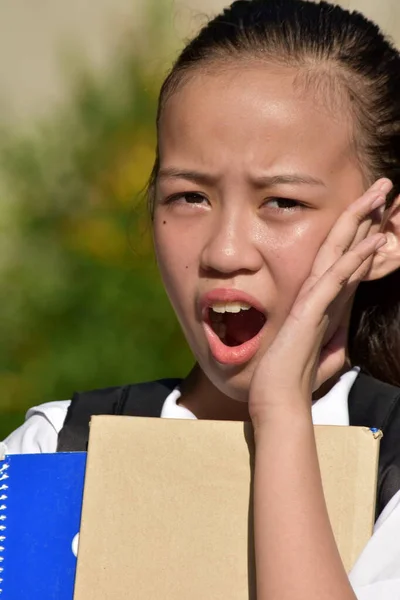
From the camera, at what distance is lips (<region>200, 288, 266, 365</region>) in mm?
1534

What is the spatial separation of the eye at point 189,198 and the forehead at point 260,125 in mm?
45

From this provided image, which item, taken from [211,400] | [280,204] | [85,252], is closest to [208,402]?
[211,400]

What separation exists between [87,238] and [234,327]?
1339 millimetres

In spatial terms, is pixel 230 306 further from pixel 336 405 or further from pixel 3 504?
pixel 3 504

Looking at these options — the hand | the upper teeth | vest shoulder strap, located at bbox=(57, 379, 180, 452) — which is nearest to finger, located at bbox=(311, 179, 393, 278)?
the hand

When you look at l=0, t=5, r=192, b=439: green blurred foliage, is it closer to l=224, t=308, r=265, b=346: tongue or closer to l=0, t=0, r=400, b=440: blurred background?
l=0, t=0, r=400, b=440: blurred background

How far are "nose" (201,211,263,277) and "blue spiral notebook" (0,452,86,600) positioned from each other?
314mm

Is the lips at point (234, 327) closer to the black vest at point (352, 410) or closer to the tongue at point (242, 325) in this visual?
the tongue at point (242, 325)

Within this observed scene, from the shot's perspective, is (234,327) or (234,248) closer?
(234,248)

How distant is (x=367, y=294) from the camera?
Result: 1.85 m

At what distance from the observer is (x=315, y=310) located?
1.49m

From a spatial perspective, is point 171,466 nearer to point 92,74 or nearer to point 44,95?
point 92,74

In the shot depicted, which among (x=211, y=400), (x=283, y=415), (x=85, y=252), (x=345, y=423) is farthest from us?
(x=85, y=252)

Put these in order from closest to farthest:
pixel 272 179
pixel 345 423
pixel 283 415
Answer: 1. pixel 283 415
2. pixel 272 179
3. pixel 345 423
